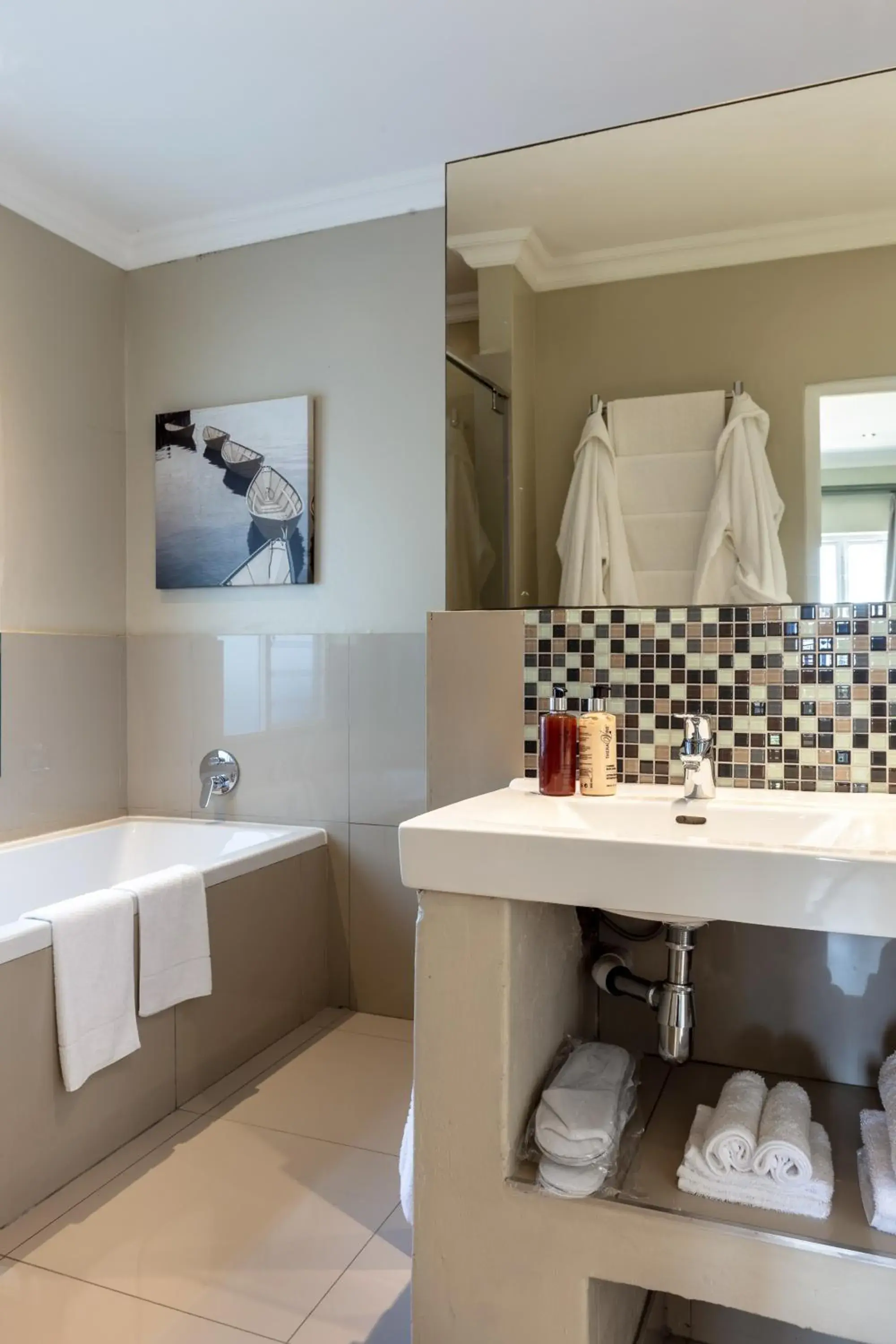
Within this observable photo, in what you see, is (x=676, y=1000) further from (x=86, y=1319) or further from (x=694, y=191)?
(x=694, y=191)

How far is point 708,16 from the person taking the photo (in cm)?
187

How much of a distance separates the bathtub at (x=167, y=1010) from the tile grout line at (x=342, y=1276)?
59 centimetres

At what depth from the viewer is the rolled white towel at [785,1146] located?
1.19 m

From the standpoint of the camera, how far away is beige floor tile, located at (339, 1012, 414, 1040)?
2.53 meters

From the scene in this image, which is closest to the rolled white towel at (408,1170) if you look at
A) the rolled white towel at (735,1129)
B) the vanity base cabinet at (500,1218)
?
the vanity base cabinet at (500,1218)

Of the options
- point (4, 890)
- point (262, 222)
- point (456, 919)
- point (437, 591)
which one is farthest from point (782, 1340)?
point (262, 222)

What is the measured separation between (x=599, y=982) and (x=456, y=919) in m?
0.52

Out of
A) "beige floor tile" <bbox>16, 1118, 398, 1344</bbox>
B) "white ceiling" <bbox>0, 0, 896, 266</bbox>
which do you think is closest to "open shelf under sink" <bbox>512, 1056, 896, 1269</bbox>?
"beige floor tile" <bbox>16, 1118, 398, 1344</bbox>

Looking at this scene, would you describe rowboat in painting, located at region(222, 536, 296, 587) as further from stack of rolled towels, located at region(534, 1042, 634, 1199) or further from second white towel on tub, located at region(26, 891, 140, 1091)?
stack of rolled towels, located at region(534, 1042, 634, 1199)

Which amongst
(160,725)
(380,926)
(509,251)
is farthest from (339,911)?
(509,251)

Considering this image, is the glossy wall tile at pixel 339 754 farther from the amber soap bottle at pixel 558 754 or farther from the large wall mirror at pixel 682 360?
the amber soap bottle at pixel 558 754

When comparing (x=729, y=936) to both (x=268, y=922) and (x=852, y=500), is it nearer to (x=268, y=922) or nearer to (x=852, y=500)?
(x=852, y=500)

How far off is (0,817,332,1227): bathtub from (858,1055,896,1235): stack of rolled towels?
1.38m

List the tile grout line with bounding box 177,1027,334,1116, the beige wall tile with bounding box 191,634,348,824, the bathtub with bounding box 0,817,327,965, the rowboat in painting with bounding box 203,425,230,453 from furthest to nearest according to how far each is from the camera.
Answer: the rowboat in painting with bounding box 203,425,230,453 < the beige wall tile with bounding box 191,634,348,824 < the bathtub with bounding box 0,817,327,965 < the tile grout line with bounding box 177,1027,334,1116
